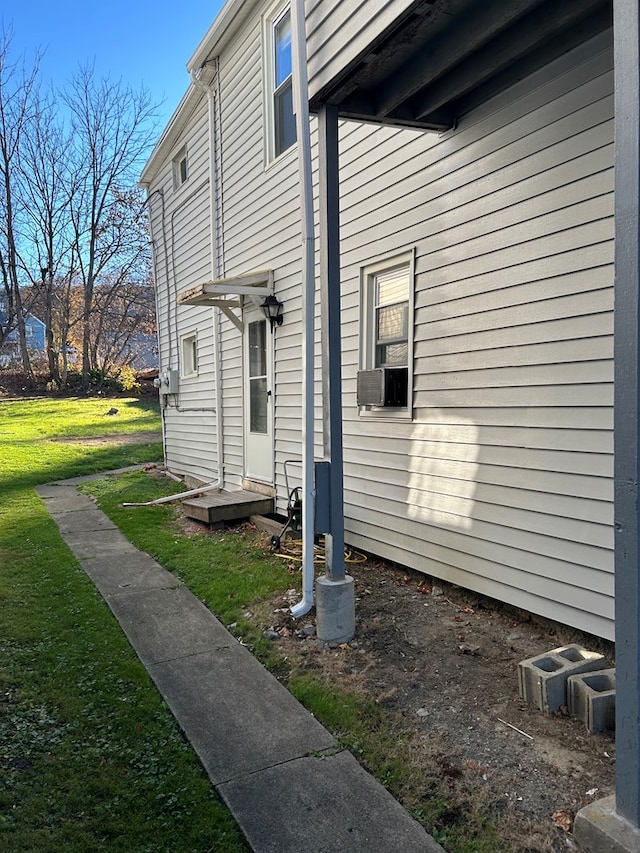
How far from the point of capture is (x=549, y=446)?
11.7ft

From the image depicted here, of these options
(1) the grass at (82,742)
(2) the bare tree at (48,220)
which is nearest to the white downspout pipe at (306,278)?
(1) the grass at (82,742)

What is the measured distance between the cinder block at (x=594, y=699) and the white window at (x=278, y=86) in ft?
18.9

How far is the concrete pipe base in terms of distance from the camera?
3617 millimetres

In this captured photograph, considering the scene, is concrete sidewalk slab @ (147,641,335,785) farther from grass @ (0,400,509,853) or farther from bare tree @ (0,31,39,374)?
bare tree @ (0,31,39,374)

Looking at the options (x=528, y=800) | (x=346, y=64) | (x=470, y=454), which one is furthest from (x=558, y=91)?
(x=528, y=800)

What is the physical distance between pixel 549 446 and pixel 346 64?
2.43m

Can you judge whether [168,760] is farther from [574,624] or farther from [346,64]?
[346,64]

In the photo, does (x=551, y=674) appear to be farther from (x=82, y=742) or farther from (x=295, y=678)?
(x=82, y=742)

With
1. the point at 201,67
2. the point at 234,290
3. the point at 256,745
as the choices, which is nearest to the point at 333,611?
the point at 256,745

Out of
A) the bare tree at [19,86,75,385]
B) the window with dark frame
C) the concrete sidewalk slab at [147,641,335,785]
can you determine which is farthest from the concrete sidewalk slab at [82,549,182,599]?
the bare tree at [19,86,75,385]

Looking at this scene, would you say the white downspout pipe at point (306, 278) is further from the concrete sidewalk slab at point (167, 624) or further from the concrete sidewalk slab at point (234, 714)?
the concrete sidewalk slab at point (234, 714)

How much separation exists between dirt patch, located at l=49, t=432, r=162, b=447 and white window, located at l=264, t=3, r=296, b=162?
952 centimetres

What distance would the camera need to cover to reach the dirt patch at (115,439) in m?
14.6

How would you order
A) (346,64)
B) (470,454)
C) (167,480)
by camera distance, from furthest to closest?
(167,480) → (470,454) → (346,64)
